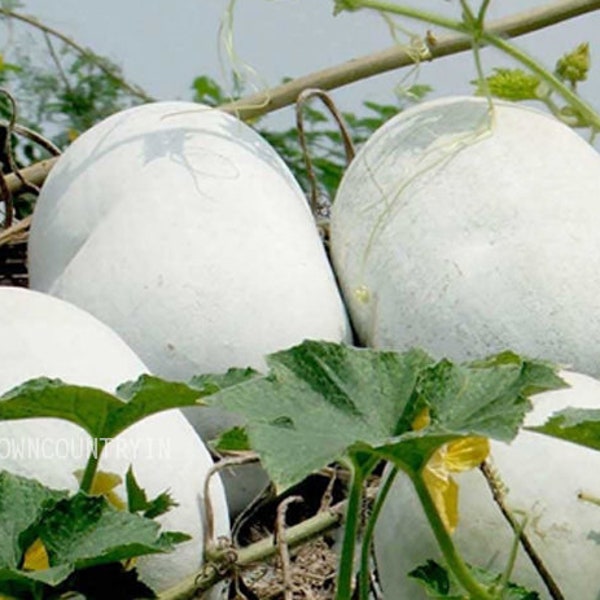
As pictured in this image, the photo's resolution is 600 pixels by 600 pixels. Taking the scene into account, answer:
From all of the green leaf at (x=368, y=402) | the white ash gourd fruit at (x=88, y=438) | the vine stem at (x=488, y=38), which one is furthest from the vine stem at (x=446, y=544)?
the vine stem at (x=488, y=38)

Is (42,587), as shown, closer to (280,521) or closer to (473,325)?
(280,521)

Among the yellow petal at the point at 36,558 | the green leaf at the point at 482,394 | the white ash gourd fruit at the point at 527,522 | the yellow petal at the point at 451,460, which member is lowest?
the white ash gourd fruit at the point at 527,522

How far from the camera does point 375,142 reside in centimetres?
132

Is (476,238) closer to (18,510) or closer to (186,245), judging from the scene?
(186,245)

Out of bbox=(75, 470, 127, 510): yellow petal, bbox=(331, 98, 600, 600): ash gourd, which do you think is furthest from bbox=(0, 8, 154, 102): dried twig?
bbox=(75, 470, 127, 510): yellow petal

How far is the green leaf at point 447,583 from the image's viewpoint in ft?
2.69

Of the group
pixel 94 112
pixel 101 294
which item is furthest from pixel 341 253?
pixel 94 112

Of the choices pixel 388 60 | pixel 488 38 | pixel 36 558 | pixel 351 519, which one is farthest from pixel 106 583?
pixel 388 60

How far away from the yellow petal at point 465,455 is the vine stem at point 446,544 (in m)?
0.08

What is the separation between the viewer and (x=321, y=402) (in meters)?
0.73

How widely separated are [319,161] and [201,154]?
36 centimetres

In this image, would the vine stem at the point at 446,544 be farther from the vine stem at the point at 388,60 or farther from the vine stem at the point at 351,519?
the vine stem at the point at 388,60

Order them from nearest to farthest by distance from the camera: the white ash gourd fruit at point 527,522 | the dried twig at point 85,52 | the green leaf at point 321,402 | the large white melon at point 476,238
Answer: the green leaf at point 321,402 < the white ash gourd fruit at point 527,522 < the large white melon at point 476,238 < the dried twig at point 85,52

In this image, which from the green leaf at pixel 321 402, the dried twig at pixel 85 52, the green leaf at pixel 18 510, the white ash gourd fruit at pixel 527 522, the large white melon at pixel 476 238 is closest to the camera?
the green leaf at pixel 321 402
